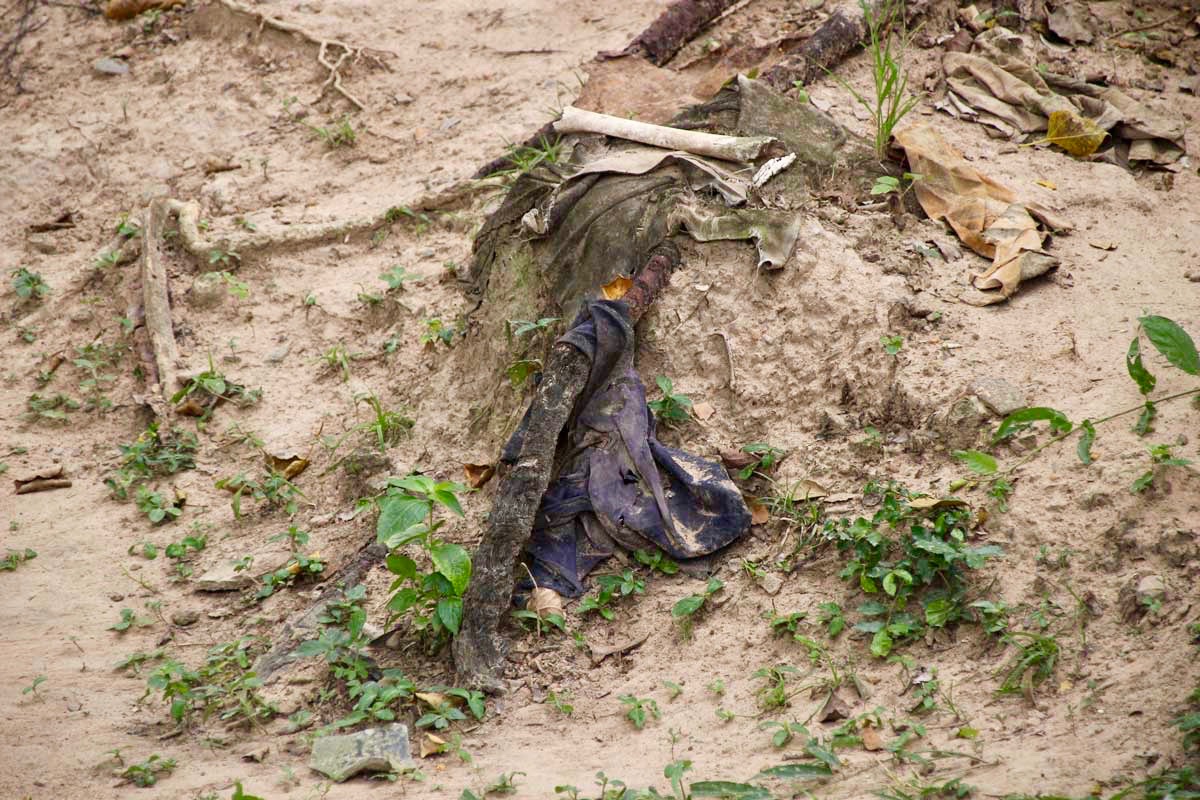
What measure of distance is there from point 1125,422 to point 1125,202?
52.8 inches

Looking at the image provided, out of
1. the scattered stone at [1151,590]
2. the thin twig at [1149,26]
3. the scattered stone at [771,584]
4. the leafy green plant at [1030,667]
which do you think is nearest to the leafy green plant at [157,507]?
the scattered stone at [771,584]

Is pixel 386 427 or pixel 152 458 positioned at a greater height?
pixel 386 427

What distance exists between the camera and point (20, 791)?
8.27 feet

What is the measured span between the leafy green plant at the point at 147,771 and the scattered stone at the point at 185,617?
30.7 inches

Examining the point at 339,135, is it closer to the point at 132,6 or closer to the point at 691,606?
the point at 132,6

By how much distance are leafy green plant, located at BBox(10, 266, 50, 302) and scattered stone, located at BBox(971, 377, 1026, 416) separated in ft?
14.8

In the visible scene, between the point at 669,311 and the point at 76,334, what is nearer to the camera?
the point at 669,311

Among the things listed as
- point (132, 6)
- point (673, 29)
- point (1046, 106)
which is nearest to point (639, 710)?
point (1046, 106)

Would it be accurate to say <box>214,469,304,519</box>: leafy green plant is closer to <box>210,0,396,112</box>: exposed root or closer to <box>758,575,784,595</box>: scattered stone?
<box>758,575,784,595</box>: scattered stone

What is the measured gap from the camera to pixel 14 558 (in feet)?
12.0

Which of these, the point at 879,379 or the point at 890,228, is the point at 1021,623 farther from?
the point at 890,228

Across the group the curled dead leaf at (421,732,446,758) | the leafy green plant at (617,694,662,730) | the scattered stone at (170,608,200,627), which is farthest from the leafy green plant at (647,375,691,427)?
the scattered stone at (170,608,200,627)

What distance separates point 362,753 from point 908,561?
149 centimetres

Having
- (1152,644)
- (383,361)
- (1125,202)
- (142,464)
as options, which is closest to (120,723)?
(142,464)
